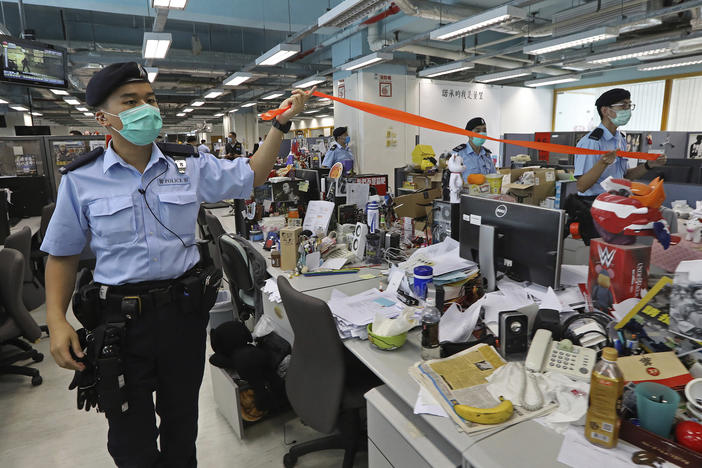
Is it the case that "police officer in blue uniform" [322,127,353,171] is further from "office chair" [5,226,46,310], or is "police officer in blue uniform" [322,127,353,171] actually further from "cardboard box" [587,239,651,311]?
"cardboard box" [587,239,651,311]

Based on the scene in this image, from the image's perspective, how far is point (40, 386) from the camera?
2.86 m

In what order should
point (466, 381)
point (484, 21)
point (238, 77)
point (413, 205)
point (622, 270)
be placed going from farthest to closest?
point (238, 77) → point (484, 21) → point (413, 205) → point (622, 270) → point (466, 381)

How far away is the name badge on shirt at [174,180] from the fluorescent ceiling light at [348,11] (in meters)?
3.67

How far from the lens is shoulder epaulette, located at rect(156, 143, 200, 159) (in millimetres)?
1613

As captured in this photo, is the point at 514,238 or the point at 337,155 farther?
the point at 337,155

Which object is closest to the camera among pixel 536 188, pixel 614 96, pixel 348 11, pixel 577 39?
pixel 614 96

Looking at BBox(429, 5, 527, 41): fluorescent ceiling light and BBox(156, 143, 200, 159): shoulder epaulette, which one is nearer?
BBox(156, 143, 200, 159): shoulder epaulette

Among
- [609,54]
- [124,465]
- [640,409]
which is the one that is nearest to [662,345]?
[640,409]

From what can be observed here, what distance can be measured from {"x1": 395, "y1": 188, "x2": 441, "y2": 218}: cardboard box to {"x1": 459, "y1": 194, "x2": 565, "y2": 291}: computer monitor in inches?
57.6

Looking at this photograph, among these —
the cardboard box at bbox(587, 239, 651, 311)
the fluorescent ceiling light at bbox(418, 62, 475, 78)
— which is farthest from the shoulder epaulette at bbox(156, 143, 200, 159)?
the fluorescent ceiling light at bbox(418, 62, 475, 78)

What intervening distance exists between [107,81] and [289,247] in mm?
1360

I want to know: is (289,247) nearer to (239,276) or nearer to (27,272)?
(239,276)

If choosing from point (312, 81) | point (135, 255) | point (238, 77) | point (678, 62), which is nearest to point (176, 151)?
point (135, 255)

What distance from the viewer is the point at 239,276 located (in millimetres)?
2570
